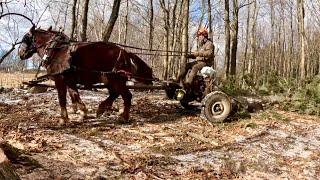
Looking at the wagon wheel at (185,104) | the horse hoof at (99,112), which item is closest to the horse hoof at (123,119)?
the horse hoof at (99,112)

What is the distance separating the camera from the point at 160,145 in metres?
8.08

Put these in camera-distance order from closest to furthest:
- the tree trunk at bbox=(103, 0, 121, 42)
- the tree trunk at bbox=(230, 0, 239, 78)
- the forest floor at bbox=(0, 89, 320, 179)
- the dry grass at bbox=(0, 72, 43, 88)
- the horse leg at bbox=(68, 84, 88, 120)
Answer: the forest floor at bbox=(0, 89, 320, 179) < the horse leg at bbox=(68, 84, 88, 120) < the tree trunk at bbox=(103, 0, 121, 42) < the tree trunk at bbox=(230, 0, 239, 78) < the dry grass at bbox=(0, 72, 43, 88)

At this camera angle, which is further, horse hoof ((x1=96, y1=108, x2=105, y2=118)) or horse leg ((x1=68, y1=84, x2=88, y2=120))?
horse hoof ((x1=96, y1=108, x2=105, y2=118))

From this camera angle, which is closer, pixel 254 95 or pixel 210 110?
pixel 210 110

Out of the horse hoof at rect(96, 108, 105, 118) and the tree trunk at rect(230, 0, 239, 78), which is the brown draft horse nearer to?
the horse hoof at rect(96, 108, 105, 118)

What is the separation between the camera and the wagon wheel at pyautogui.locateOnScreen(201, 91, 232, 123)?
10.1 m

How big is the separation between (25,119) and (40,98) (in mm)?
3724

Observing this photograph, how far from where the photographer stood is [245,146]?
8.34 m

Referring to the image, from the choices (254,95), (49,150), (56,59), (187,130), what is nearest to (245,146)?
(187,130)

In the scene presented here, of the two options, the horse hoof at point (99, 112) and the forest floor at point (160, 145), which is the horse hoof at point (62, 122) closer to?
the forest floor at point (160, 145)

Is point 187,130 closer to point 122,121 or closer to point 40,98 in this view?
point 122,121

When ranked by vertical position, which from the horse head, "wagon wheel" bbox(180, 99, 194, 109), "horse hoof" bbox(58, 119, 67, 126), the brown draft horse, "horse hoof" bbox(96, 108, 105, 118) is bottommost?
"horse hoof" bbox(58, 119, 67, 126)

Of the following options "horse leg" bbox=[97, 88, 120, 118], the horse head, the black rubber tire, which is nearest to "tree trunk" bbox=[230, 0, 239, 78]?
the black rubber tire

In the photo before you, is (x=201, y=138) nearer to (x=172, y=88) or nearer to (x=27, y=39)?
(x=172, y=88)
